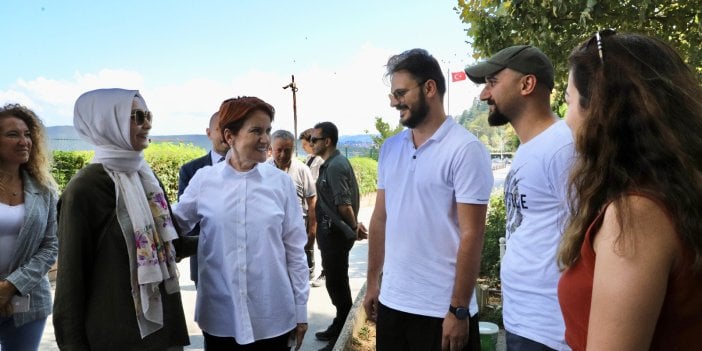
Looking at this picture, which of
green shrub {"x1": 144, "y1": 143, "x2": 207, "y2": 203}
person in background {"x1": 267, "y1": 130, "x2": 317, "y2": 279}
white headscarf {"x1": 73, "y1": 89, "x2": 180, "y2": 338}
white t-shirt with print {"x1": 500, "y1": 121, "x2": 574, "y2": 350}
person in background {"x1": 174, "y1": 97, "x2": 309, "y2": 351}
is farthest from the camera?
green shrub {"x1": 144, "y1": 143, "x2": 207, "y2": 203}

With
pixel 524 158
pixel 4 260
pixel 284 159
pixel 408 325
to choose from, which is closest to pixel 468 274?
pixel 408 325

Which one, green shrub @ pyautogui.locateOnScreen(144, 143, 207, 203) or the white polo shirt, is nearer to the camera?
the white polo shirt

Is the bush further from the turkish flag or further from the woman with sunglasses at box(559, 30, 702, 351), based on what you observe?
the woman with sunglasses at box(559, 30, 702, 351)

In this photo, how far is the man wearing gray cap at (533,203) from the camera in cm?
208

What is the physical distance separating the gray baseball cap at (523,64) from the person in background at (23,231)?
9.54 ft

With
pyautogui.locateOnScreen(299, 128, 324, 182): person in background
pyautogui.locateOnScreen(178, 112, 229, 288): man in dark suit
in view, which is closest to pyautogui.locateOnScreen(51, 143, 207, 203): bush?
pyautogui.locateOnScreen(299, 128, 324, 182): person in background

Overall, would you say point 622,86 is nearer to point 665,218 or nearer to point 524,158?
point 665,218

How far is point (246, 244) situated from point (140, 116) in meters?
→ 0.85

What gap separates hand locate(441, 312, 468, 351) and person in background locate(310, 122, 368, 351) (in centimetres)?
252

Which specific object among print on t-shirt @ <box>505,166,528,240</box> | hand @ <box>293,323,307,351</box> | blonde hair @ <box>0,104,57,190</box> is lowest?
hand @ <box>293,323,307,351</box>

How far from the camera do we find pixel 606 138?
1175 mm

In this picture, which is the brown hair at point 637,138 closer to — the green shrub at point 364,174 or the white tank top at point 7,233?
the white tank top at point 7,233

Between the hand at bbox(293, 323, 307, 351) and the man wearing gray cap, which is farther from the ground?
the man wearing gray cap

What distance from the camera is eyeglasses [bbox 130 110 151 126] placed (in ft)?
7.87
